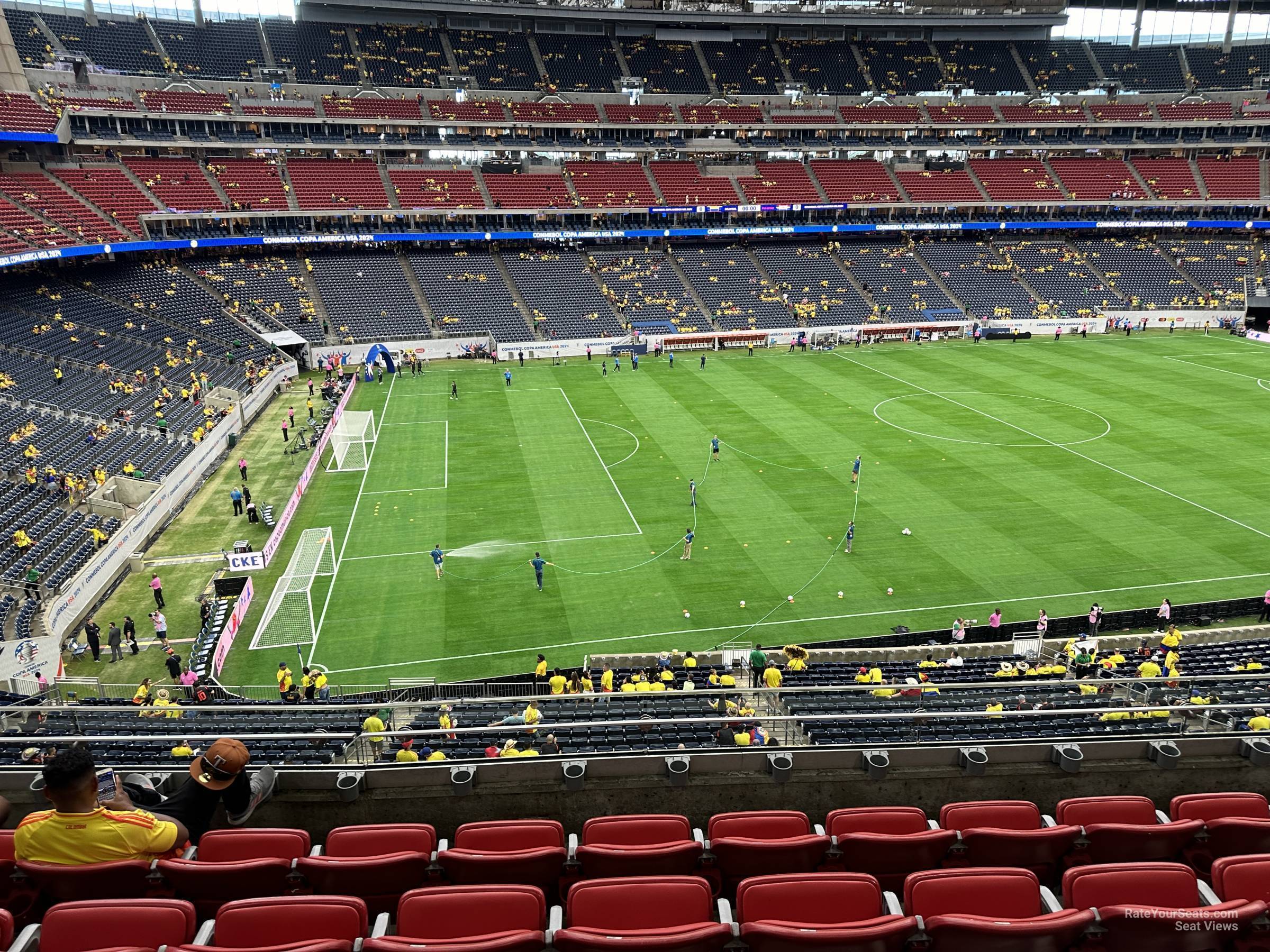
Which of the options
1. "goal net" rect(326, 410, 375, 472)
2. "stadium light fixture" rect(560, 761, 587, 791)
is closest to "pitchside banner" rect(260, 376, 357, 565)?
"goal net" rect(326, 410, 375, 472)

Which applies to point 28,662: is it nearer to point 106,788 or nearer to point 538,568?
point 538,568

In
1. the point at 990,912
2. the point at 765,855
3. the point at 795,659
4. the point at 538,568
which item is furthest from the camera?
the point at 538,568

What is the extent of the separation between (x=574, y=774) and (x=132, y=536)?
29.8m

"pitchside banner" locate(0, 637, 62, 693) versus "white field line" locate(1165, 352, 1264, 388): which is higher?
"white field line" locate(1165, 352, 1264, 388)

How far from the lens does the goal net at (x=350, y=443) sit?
4116cm

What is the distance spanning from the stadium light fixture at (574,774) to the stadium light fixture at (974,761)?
13.3 ft

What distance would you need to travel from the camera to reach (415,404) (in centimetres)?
5172

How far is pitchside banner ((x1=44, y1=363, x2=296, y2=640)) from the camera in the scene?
2567 cm

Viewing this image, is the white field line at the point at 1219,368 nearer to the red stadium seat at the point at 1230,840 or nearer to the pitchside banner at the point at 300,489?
the pitchside banner at the point at 300,489

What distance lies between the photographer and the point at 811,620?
26641 mm

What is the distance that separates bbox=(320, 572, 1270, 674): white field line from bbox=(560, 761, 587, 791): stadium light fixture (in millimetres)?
17138

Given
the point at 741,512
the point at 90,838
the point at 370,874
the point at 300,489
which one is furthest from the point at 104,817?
the point at 300,489

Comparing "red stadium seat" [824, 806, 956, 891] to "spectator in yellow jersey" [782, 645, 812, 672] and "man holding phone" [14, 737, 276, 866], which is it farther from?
"spectator in yellow jersey" [782, 645, 812, 672]

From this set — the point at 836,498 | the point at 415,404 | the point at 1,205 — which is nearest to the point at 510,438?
the point at 415,404
